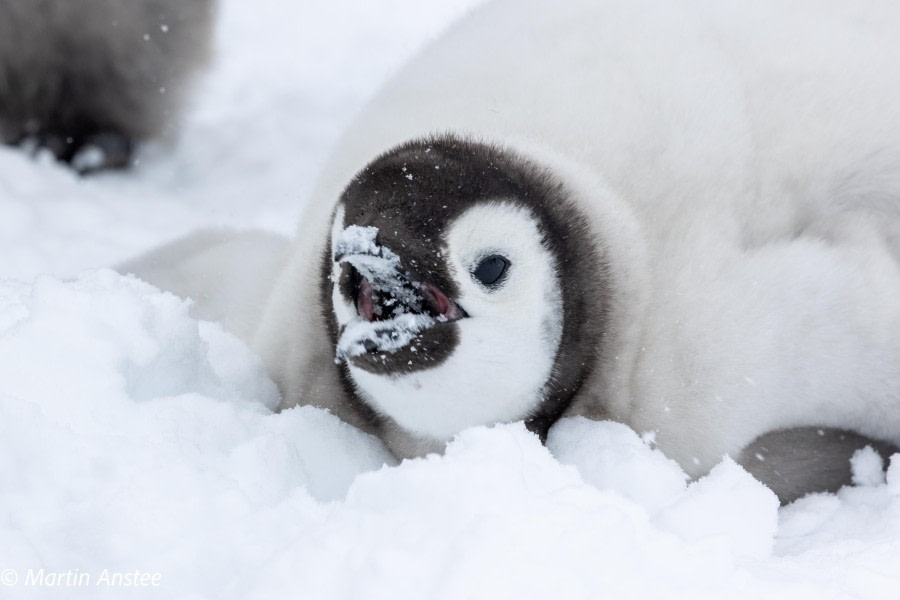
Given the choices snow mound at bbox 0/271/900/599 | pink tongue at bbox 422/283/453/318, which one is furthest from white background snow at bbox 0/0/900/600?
pink tongue at bbox 422/283/453/318

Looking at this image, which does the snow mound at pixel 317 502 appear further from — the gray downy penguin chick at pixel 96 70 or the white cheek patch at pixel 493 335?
the gray downy penguin chick at pixel 96 70

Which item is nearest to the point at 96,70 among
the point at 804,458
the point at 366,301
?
the point at 366,301

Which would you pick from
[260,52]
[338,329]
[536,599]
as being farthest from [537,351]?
[260,52]

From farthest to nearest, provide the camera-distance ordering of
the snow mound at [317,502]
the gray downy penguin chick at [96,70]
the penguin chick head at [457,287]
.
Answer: the gray downy penguin chick at [96,70] → the penguin chick head at [457,287] → the snow mound at [317,502]

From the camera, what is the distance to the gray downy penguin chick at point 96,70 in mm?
2680

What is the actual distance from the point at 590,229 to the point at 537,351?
18 centimetres

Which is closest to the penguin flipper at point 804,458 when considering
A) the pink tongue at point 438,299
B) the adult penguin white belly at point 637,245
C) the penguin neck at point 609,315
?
the adult penguin white belly at point 637,245

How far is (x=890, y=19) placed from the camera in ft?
5.01

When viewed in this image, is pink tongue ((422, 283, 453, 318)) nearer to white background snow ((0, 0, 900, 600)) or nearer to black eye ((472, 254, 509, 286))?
black eye ((472, 254, 509, 286))

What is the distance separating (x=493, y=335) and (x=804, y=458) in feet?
1.51

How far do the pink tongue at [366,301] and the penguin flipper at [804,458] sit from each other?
0.49 metres

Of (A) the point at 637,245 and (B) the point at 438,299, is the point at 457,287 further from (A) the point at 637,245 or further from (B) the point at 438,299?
(A) the point at 637,245

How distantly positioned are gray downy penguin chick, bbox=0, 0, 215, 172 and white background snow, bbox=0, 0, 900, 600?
136 cm

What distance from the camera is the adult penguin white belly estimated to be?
117 cm
